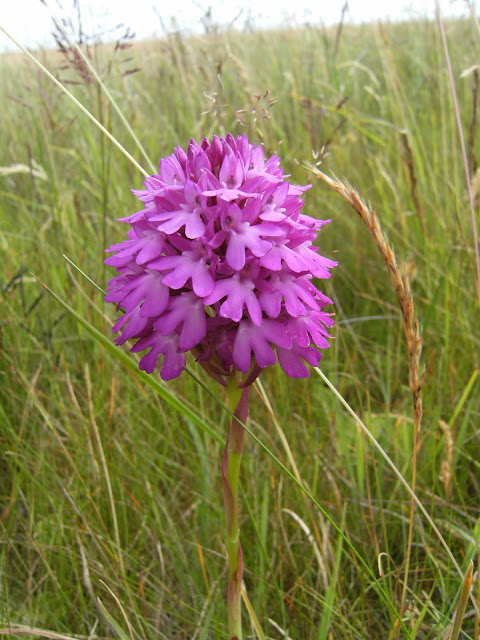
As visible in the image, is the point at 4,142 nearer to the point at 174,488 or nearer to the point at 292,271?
the point at 174,488

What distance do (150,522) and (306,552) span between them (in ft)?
1.25

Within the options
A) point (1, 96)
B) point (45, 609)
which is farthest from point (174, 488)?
point (1, 96)

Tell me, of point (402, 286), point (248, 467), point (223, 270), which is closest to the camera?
point (223, 270)

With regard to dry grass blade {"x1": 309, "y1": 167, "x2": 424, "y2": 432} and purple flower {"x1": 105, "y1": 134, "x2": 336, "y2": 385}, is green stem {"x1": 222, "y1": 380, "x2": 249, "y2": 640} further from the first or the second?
dry grass blade {"x1": 309, "y1": 167, "x2": 424, "y2": 432}

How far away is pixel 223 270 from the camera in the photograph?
772mm

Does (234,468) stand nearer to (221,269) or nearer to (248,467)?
(221,269)

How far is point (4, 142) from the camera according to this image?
3.59 meters

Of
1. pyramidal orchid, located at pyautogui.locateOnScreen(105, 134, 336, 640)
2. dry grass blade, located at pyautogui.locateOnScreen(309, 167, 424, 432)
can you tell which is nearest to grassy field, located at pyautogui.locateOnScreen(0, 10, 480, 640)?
dry grass blade, located at pyautogui.locateOnScreen(309, 167, 424, 432)

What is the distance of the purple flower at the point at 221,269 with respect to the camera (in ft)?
2.46

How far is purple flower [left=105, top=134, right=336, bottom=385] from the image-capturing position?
2.46 feet

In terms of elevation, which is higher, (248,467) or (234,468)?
(234,468)

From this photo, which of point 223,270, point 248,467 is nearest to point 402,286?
point 223,270

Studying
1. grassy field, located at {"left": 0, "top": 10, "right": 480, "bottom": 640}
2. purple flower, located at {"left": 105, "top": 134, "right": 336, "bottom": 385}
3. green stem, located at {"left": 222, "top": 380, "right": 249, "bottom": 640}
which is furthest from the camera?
grassy field, located at {"left": 0, "top": 10, "right": 480, "bottom": 640}

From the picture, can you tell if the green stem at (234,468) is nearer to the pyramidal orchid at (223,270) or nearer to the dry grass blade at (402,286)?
the pyramidal orchid at (223,270)
